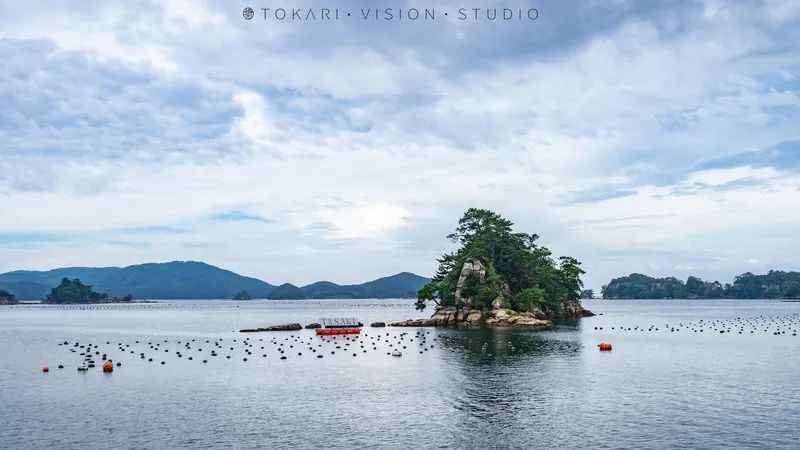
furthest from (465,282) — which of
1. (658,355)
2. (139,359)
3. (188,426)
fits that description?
A: (188,426)

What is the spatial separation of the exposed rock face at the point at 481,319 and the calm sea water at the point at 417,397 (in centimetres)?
4320

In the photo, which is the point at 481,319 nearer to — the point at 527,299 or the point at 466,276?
the point at 466,276

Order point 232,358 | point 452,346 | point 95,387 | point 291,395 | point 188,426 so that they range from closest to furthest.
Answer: point 188,426
point 291,395
point 95,387
point 232,358
point 452,346

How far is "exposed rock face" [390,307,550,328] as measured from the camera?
540 ft

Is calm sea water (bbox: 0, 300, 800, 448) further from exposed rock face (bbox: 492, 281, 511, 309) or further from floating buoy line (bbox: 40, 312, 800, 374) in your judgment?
exposed rock face (bbox: 492, 281, 511, 309)

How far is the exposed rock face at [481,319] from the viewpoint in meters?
164

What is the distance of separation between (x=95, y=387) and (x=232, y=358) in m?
30.9

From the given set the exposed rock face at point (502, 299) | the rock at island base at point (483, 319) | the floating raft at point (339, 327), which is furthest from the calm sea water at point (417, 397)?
the exposed rock face at point (502, 299)

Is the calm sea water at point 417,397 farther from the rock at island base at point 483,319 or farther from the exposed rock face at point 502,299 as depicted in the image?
the exposed rock face at point 502,299

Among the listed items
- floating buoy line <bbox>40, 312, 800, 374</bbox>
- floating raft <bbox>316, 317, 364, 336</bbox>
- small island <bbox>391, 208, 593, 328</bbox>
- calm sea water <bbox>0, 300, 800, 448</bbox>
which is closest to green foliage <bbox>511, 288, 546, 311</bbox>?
small island <bbox>391, 208, 593, 328</bbox>

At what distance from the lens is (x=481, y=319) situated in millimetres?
169000

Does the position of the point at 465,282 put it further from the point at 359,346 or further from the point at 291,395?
the point at 291,395

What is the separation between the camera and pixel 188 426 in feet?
185

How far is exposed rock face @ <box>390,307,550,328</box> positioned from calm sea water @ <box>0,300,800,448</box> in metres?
43.2
